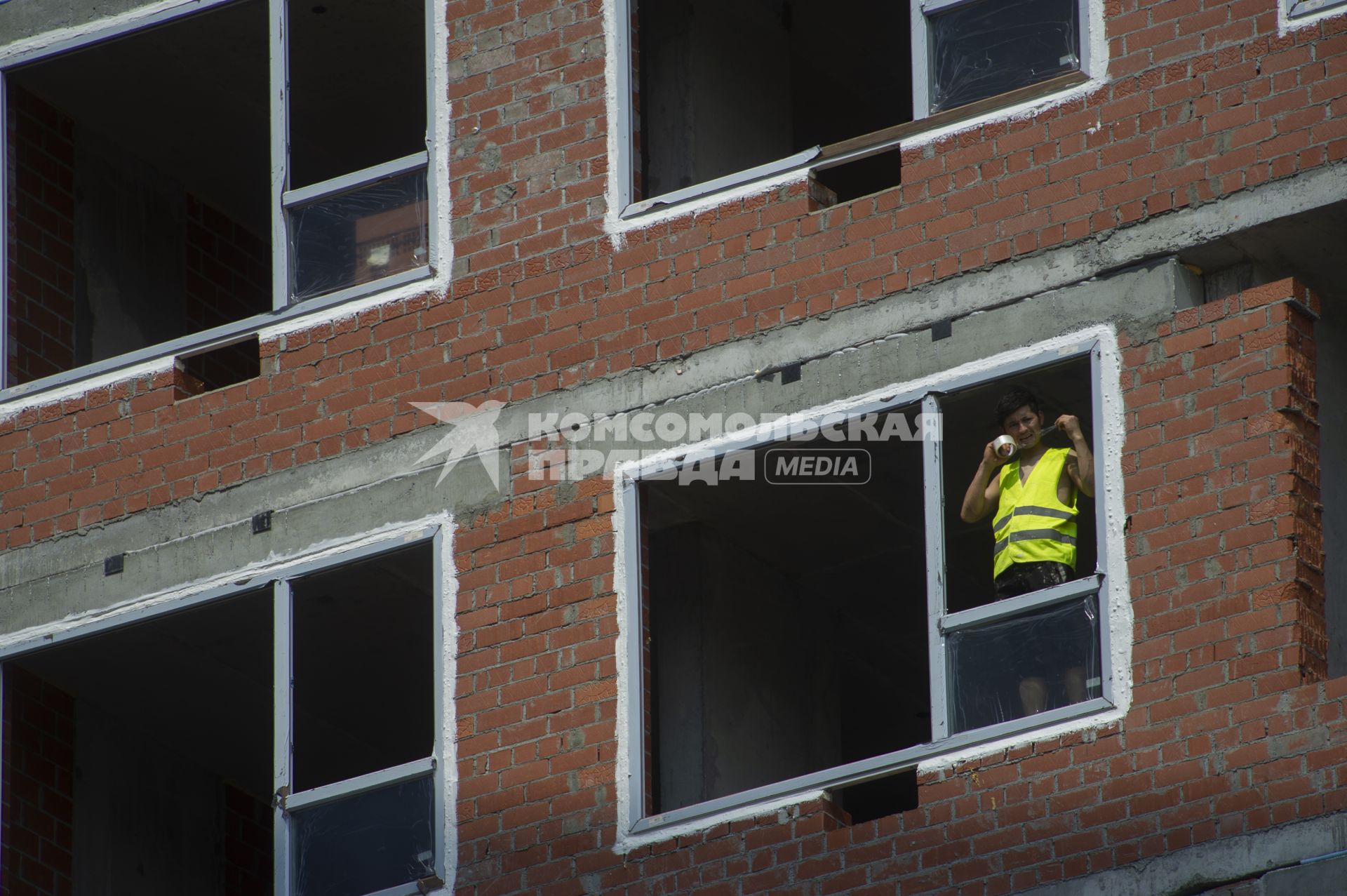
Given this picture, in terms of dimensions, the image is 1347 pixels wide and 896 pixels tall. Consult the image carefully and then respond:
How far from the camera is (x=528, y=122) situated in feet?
48.1

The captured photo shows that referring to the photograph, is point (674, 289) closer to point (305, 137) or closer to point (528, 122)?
point (528, 122)

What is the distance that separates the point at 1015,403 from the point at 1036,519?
1.77 feet

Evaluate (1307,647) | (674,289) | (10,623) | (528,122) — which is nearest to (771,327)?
(674,289)

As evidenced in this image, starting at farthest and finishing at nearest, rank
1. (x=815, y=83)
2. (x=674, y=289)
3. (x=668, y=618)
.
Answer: (x=815, y=83) < (x=668, y=618) < (x=674, y=289)

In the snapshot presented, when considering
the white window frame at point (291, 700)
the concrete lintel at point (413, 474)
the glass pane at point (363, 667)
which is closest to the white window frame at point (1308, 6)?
the concrete lintel at point (413, 474)

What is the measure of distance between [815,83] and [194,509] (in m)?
4.60

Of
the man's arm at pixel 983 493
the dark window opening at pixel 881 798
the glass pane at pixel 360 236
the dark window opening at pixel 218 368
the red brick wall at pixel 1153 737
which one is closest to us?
the red brick wall at pixel 1153 737

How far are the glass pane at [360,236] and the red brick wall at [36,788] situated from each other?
257cm

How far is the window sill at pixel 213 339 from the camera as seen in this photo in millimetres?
14727

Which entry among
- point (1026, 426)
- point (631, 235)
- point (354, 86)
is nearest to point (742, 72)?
point (631, 235)

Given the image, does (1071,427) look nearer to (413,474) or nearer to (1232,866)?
(1232,866)

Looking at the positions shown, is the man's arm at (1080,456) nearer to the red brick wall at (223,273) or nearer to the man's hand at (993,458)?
the man's hand at (993,458)

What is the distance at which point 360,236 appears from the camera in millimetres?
14984

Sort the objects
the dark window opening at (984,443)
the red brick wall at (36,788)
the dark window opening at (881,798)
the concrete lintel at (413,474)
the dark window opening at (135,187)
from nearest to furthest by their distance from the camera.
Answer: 1. the concrete lintel at (413,474)
2. the dark window opening at (984,443)
3. the red brick wall at (36,788)
4. the dark window opening at (135,187)
5. the dark window opening at (881,798)
